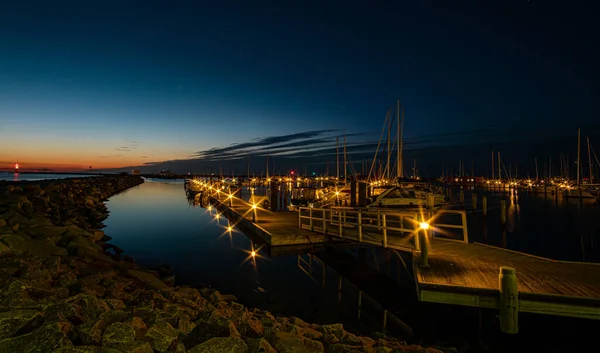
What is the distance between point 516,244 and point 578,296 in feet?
55.9

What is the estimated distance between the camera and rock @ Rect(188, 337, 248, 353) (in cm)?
470

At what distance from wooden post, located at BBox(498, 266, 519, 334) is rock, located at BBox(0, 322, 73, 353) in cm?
838

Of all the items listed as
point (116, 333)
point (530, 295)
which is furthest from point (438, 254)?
point (116, 333)

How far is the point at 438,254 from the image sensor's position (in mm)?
10953

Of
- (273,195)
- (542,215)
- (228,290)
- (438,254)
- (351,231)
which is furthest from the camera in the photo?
(542,215)

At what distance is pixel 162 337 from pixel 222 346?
1056 millimetres

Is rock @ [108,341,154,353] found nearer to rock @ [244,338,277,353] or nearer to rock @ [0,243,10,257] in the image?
rock @ [244,338,277,353]

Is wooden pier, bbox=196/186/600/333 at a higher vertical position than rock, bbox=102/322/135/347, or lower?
lower

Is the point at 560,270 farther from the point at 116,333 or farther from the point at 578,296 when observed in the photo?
the point at 116,333

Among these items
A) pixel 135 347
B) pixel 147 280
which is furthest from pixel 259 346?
pixel 147 280

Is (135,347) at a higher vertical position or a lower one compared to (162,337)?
higher

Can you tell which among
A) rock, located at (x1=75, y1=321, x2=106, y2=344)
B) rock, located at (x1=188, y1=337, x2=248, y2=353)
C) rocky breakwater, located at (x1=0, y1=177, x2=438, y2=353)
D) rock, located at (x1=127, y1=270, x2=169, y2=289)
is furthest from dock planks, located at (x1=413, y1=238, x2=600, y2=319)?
rock, located at (x1=127, y1=270, x2=169, y2=289)

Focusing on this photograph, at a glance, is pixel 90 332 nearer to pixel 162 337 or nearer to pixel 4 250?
pixel 162 337

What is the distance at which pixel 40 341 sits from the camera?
4.30 metres
